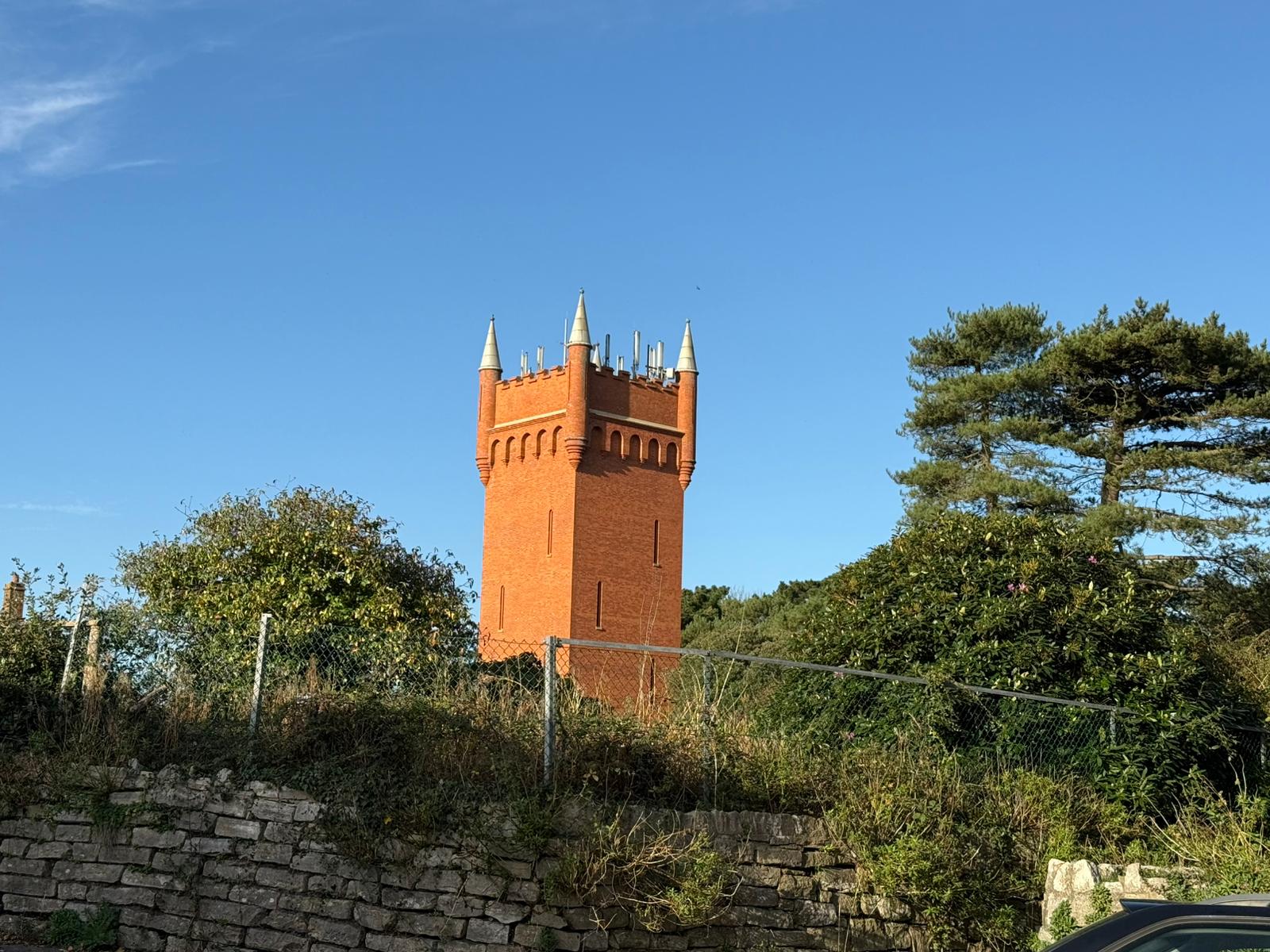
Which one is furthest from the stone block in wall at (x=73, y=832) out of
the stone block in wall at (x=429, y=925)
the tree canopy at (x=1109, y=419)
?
the tree canopy at (x=1109, y=419)

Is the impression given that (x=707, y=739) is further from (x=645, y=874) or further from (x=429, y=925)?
(x=429, y=925)

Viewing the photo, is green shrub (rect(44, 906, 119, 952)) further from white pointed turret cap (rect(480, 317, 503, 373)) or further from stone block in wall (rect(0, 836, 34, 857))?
white pointed turret cap (rect(480, 317, 503, 373))

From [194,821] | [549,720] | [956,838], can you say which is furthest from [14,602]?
[956,838]

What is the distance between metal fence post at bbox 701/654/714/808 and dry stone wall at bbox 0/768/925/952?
1.30 ft

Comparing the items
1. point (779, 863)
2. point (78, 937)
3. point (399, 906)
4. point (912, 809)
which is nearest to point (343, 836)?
point (399, 906)

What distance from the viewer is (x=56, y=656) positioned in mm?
11797

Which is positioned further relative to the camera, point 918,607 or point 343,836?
point 918,607

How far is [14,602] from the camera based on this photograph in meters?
13.9

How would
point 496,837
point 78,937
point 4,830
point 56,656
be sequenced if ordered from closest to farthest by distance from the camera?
point 496,837
point 78,937
point 4,830
point 56,656

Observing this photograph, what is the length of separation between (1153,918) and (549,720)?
512cm

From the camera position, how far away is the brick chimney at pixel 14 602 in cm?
1212

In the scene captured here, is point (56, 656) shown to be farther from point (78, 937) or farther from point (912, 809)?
point (912, 809)

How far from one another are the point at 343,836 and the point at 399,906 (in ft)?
1.92

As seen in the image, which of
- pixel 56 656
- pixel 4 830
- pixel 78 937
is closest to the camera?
pixel 78 937
